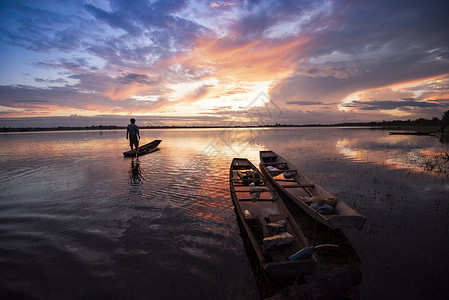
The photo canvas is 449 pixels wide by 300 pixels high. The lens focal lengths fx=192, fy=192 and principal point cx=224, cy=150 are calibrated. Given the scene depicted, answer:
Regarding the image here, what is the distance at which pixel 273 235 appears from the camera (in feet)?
19.1

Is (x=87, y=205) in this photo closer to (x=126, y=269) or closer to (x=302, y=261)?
(x=126, y=269)

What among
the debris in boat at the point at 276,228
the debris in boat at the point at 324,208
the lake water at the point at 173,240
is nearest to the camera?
the lake water at the point at 173,240

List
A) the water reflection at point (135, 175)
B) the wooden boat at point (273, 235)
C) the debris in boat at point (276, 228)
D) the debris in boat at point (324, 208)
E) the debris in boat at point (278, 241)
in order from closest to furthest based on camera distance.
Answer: the wooden boat at point (273, 235), the debris in boat at point (278, 241), the debris in boat at point (276, 228), the debris in boat at point (324, 208), the water reflection at point (135, 175)

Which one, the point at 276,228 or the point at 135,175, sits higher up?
the point at 276,228

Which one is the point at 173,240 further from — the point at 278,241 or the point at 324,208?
the point at 324,208

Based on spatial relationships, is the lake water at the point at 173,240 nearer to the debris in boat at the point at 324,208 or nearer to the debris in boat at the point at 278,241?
the debris in boat at the point at 324,208

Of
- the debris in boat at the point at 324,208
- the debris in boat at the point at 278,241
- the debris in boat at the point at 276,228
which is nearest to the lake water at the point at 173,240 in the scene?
the debris in boat at the point at 324,208

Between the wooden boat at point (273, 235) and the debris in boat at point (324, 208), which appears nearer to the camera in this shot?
the wooden boat at point (273, 235)

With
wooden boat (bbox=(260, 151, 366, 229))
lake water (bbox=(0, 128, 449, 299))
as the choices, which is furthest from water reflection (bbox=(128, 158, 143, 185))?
wooden boat (bbox=(260, 151, 366, 229))

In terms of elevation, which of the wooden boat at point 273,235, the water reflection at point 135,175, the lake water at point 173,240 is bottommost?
the lake water at point 173,240

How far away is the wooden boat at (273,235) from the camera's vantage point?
4.35 meters

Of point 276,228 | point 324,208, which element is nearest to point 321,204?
point 324,208

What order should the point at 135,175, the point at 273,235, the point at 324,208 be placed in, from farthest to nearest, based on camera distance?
the point at 135,175 < the point at 324,208 < the point at 273,235

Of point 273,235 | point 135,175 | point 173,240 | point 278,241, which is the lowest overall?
point 173,240
